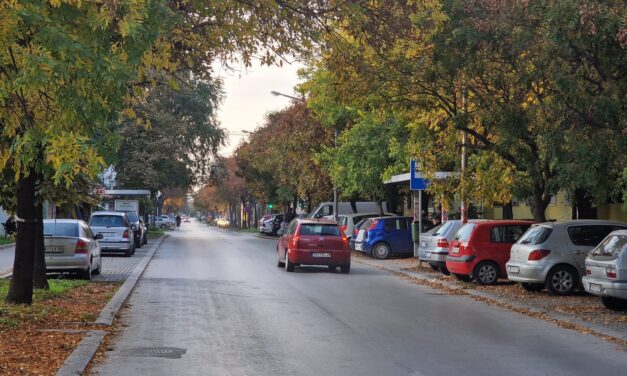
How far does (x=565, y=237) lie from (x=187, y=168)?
4394 cm

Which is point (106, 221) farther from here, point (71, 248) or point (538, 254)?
point (538, 254)

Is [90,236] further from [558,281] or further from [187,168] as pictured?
[187,168]

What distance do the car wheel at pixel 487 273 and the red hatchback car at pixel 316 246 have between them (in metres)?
5.21

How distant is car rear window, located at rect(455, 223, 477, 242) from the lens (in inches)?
774

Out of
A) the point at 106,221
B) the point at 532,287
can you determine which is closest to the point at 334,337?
the point at 532,287

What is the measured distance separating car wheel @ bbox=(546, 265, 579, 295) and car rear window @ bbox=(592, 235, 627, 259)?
2.74m

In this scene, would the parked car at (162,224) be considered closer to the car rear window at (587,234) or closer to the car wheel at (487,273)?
the car wheel at (487,273)

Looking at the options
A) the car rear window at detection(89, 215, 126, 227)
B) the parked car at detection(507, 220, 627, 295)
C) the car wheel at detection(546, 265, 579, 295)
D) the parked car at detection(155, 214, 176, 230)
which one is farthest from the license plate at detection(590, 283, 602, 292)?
the parked car at detection(155, 214, 176, 230)

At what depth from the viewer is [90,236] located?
69.1 ft

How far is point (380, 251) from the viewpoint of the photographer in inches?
1214

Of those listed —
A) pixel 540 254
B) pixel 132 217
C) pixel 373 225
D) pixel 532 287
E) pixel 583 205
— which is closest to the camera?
pixel 540 254

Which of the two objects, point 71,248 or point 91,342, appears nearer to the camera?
point 91,342

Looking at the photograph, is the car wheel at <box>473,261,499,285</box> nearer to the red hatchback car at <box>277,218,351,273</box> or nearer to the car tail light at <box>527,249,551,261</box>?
the car tail light at <box>527,249,551,261</box>

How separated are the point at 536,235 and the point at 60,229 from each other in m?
11.1
